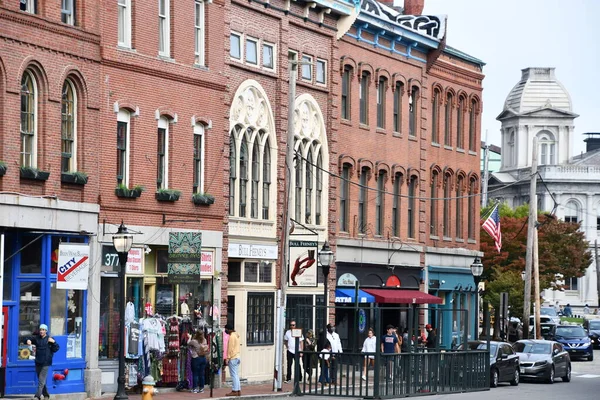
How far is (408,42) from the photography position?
178 feet

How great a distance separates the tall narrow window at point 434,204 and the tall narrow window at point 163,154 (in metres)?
21.9

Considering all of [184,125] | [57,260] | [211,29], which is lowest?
[57,260]

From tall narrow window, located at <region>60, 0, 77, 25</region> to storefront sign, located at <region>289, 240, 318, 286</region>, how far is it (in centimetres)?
1225

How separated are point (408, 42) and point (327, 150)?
27.5 ft

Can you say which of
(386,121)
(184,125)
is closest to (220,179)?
(184,125)

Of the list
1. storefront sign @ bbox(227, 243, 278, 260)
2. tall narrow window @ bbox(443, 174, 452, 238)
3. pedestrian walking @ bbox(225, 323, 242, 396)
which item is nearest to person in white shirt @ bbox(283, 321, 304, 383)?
storefront sign @ bbox(227, 243, 278, 260)

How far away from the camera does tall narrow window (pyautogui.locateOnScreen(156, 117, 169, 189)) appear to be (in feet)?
122

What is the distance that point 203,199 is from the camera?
39000 mm

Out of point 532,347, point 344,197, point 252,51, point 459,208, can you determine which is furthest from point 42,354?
point 459,208

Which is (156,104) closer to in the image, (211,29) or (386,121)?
(211,29)

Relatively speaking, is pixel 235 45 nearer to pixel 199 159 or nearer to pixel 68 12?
pixel 199 159

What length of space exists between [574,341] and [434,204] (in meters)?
12.4

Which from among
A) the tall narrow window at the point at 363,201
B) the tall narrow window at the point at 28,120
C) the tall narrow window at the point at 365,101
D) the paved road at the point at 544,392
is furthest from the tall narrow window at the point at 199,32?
the tall narrow window at the point at 363,201

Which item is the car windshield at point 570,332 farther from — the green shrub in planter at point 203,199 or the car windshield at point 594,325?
the green shrub in planter at point 203,199
